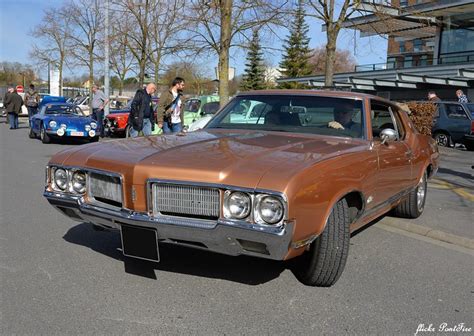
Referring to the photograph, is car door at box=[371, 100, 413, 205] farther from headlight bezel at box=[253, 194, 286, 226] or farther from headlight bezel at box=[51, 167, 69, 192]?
headlight bezel at box=[51, 167, 69, 192]

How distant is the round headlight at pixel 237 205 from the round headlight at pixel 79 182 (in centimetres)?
130

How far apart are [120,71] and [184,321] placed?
34.3 m

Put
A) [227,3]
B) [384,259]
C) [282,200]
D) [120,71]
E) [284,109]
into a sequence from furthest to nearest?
[120,71] → [227,3] → [284,109] → [384,259] → [282,200]

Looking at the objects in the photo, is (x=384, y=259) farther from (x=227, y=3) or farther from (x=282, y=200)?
(x=227, y=3)

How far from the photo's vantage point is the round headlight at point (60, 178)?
12.6 feet

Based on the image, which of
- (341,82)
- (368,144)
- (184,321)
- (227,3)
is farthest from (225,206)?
(341,82)

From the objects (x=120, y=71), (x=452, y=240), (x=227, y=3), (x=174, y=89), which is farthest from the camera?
(x=120, y=71)

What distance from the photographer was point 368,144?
4.34 m

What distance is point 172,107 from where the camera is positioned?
10.3 metres

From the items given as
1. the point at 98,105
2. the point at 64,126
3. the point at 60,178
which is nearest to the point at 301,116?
the point at 60,178

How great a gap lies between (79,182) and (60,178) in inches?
8.5

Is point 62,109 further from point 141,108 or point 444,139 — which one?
point 444,139

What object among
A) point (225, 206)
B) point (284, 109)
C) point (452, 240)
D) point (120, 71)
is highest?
point (120, 71)

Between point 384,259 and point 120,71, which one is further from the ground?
point 120,71
